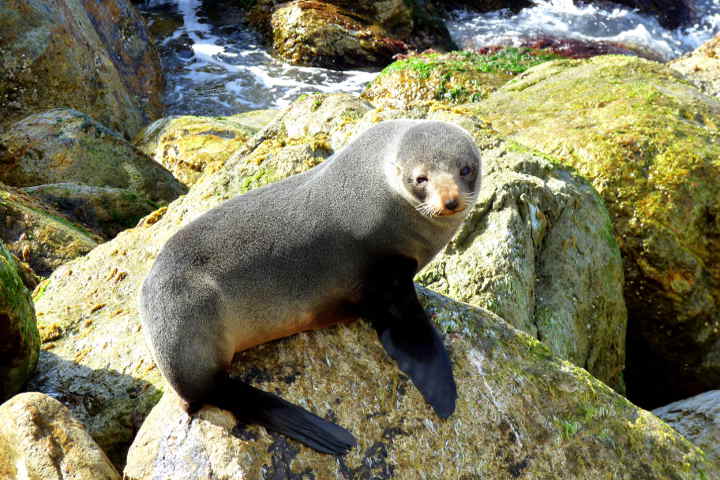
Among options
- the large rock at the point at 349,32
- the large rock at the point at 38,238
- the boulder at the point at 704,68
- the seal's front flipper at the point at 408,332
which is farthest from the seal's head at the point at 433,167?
the large rock at the point at 349,32

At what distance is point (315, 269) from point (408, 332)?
25.1 inches

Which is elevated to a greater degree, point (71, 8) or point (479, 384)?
point (479, 384)

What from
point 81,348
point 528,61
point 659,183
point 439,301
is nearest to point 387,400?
point 439,301

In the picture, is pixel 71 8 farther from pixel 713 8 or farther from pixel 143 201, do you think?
pixel 713 8

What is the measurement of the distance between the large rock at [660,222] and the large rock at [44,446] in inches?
202

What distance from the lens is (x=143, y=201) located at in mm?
8609

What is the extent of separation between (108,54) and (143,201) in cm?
643

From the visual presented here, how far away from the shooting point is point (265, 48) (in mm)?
19625

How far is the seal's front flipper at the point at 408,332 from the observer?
11.9ft

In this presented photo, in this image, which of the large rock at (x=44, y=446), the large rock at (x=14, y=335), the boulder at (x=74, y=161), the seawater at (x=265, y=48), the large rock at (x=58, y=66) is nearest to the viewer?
the large rock at (x=44, y=446)

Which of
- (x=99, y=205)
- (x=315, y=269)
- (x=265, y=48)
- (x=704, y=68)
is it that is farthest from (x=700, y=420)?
(x=265, y=48)

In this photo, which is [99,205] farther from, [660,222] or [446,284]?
[660,222]

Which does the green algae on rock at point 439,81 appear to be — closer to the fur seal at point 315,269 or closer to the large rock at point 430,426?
the fur seal at point 315,269

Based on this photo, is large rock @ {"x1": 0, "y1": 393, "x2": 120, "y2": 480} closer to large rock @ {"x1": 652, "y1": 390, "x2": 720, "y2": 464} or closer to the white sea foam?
large rock @ {"x1": 652, "y1": 390, "x2": 720, "y2": 464}
